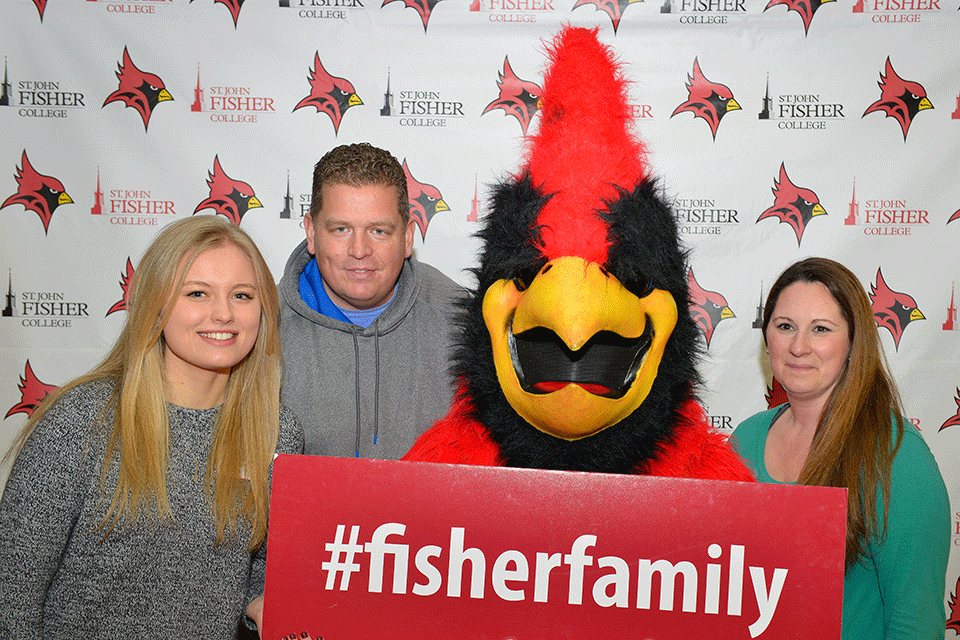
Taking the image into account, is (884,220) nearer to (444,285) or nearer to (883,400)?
(883,400)

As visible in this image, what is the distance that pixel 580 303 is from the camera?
0.91 m

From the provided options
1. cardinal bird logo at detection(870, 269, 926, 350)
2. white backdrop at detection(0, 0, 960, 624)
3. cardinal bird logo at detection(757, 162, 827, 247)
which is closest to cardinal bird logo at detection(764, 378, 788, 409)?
white backdrop at detection(0, 0, 960, 624)

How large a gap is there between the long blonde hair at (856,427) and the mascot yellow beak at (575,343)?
44cm

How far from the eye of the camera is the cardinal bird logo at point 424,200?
2.27 metres

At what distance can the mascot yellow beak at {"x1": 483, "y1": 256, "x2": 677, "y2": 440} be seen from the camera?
92 centimetres

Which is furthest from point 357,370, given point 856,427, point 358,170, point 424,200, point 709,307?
point 709,307

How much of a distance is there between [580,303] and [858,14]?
1962 millimetres

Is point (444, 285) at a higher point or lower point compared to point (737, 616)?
higher

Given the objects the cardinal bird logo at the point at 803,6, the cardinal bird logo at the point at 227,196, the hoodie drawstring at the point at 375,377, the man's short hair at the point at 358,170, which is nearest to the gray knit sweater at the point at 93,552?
the hoodie drawstring at the point at 375,377

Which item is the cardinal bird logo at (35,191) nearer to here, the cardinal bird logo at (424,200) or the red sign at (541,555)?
the cardinal bird logo at (424,200)

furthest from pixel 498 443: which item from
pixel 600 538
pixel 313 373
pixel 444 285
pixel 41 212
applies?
pixel 41 212

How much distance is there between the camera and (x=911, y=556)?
115cm

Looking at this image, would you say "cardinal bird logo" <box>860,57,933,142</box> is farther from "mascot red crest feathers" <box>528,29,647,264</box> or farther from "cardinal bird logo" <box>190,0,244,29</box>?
"cardinal bird logo" <box>190,0,244,29</box>

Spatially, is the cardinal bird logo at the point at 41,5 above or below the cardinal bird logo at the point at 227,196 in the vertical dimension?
above
